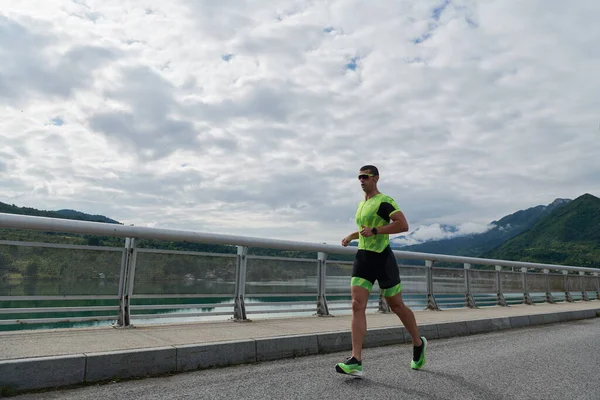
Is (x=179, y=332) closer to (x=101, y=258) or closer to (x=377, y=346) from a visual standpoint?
(x=101, y=258)

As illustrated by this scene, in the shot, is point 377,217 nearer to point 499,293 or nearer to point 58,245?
point 58,245

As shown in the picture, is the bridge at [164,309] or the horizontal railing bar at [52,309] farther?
the horizontal railing bar at [52,309]

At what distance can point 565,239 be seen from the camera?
166 m

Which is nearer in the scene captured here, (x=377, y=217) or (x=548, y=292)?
(x=377, y=217)

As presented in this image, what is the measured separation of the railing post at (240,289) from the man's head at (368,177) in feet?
9.84

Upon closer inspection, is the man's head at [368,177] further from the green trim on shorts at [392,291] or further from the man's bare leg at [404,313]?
the man's bare leg at [404,313]

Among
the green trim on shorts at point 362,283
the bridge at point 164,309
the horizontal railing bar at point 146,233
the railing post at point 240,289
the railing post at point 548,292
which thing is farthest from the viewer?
the railing post at point 548,292

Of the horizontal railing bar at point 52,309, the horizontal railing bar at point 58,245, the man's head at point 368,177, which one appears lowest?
the horizontal railing bar at point 52,309

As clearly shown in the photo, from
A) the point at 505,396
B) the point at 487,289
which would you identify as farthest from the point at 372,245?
the point at 487,289

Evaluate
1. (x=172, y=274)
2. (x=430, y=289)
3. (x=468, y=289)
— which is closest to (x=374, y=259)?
(x=172, y=274)

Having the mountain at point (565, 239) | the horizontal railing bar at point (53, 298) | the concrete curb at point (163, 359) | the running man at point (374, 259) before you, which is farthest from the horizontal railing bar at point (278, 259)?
the mountain at point (565, 239)

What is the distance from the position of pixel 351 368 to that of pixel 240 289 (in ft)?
10.6

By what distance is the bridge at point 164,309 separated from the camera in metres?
4.21

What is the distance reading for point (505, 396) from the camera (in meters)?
3.92
